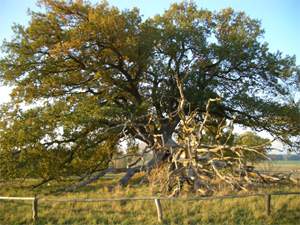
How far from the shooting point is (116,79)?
69.9ft

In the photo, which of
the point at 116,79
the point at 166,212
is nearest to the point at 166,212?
the point at 166,212

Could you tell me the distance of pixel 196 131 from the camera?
16.1 meters

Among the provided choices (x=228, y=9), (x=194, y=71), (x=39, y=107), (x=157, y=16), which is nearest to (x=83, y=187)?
(x=39, y=107)

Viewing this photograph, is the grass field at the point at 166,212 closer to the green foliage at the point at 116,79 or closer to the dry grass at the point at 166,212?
the dry grass at the point at 166,212

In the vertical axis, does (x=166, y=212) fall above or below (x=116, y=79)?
below

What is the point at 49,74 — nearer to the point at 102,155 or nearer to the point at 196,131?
the point at 102,155

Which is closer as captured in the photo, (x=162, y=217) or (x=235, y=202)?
(x=162, y=217)

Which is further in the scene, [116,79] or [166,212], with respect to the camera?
[116,79]

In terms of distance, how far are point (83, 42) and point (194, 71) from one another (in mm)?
6720

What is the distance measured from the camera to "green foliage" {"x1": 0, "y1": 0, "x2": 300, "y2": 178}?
1739 centimetres

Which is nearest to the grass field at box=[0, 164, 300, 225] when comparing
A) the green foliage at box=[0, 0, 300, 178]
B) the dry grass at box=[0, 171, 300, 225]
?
the dry grass at box=[0, 171, 300, 225]

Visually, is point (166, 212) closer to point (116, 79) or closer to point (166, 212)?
point (166, 212)

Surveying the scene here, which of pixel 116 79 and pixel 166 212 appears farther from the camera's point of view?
pixel 116 79

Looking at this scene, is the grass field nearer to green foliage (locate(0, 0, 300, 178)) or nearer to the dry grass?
the dry grass
